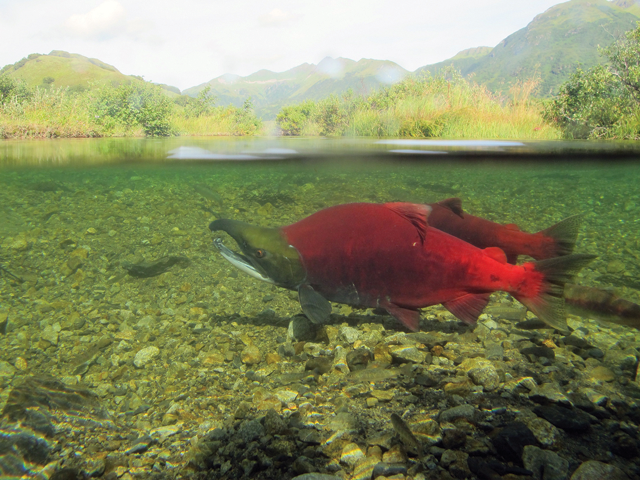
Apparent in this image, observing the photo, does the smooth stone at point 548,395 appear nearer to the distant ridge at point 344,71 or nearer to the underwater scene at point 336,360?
the underwater scene at point 336,360

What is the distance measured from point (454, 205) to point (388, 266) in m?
0.64

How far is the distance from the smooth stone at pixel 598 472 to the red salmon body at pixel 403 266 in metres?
0.68

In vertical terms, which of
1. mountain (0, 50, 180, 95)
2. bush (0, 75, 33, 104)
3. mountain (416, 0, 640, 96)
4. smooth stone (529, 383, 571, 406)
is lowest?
smooth stone (529, 383, 571, 406)

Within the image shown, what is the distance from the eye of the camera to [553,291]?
1532 mm

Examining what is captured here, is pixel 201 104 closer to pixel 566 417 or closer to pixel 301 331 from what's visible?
pixel 301 331

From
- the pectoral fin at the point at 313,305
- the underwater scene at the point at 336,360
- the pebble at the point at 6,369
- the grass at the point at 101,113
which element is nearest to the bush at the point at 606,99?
the grass at the point at 101,113

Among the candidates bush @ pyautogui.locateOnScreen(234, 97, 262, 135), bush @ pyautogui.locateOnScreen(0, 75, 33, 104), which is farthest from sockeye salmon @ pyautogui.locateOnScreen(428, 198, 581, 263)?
bush @ pyautogui.locateOnScreen(0, 75, 33, 104)

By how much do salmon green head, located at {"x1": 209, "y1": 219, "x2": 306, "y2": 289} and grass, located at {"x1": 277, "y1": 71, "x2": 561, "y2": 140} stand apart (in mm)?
13579

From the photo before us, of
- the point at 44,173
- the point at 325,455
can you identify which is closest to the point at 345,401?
the point at 325,455

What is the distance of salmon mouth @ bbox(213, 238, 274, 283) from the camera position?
176cm

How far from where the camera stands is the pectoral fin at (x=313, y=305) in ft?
5.35

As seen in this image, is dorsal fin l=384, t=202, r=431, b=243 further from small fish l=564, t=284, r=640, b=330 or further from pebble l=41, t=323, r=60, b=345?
pebble l=41, t=323, r=60, b=345

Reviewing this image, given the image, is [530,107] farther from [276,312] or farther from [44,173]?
[44,173]

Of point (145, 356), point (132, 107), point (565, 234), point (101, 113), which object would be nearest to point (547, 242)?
point (565, 234)
